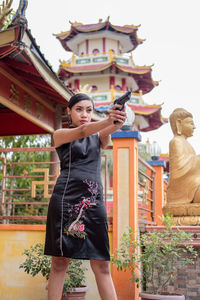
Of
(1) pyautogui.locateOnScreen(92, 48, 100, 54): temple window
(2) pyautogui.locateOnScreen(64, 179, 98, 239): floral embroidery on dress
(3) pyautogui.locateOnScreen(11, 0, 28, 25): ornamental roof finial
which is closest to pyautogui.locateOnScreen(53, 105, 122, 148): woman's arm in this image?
(2) pyautogui.locateOnScreen(64, 179, 98, 239): floral embroidery on dress

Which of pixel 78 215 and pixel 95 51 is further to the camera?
pixel 95 51

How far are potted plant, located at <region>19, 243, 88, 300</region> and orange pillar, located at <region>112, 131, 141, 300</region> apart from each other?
1.32 feet

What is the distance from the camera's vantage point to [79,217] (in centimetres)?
204

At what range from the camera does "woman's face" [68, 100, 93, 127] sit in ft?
7.28

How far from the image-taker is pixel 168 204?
551 cm

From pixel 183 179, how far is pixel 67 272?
93.0 inches

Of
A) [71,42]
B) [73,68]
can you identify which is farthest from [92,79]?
[71,42]

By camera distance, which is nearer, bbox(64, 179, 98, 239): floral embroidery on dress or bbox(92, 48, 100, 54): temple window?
bbox(64, 179, 98, 239): floral embroidery on dress

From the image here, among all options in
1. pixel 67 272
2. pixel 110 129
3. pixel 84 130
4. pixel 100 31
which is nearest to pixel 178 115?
pixel 67 272

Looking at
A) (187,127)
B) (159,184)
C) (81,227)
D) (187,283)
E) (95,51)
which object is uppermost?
(95,51)

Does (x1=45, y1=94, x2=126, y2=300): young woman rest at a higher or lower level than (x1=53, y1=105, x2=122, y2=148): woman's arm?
lower

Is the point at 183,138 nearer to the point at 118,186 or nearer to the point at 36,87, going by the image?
the point at 118,186

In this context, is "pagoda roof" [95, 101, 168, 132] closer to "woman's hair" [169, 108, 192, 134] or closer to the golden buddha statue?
"woman's hair" [169, 108, 192, 134]

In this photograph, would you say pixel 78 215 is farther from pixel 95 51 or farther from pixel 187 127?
pixel 95 51
